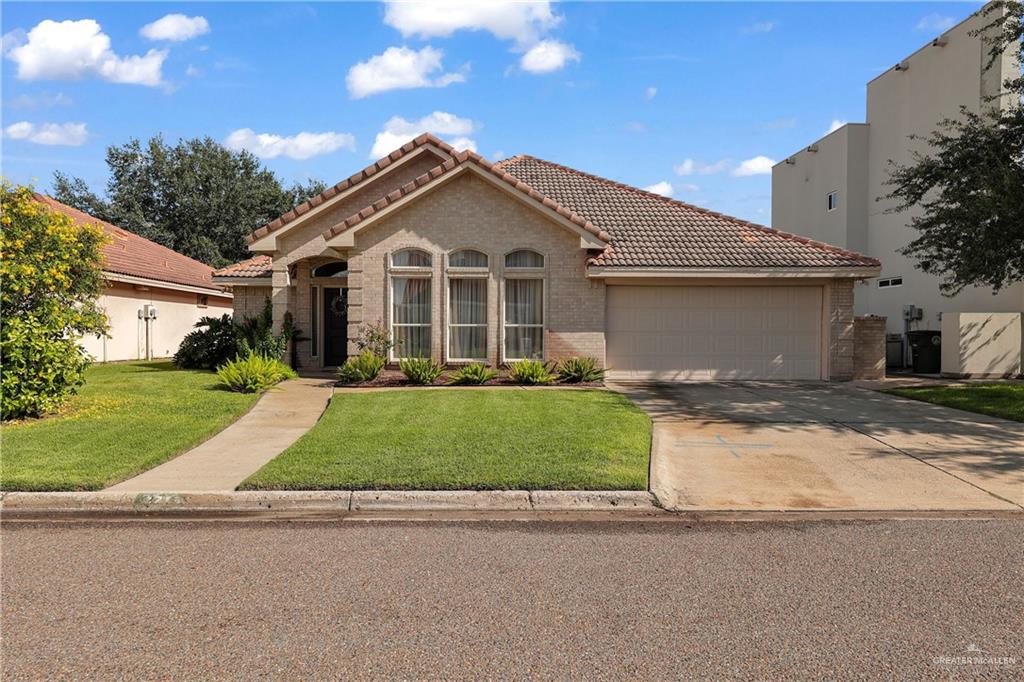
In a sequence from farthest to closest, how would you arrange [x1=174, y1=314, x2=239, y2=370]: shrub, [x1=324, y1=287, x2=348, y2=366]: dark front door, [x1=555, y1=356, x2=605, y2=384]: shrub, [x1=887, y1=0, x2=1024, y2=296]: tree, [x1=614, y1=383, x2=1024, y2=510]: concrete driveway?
[x1=324, y1=287, x2=348, y2=366]: dark front door, [x1=174, y1=314, x2=239, y2=370]: shrub, [x1=555, y1=356, x2=605, y2=384]: shrub, [x1=887, y1=0, x2=1024, y2=296]: tree, [x1=614, y1=383, x2=1024, y2=510]: concrete driveway

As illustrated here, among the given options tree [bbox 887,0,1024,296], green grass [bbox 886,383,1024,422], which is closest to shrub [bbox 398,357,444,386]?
green grass [bbox 886,383,1024,422]

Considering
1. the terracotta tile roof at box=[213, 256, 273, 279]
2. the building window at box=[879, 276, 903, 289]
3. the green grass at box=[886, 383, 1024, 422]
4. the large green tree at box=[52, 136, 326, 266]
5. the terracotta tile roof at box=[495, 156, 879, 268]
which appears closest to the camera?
the green grass at box=[886, 383, 1024, 422]

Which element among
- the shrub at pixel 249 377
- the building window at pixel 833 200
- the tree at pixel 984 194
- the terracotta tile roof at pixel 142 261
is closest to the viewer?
the tree at pixel 984 194

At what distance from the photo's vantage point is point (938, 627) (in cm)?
421

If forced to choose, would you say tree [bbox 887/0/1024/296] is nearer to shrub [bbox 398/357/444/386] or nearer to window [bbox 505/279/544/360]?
window [bbox 505/279/544/360]

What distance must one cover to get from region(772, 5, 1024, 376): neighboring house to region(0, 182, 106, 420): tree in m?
17.7

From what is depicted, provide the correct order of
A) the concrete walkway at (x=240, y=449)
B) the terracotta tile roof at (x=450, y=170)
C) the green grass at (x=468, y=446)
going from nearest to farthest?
the green grass at (x=468, y=446) → the concrete walkway at (x=240, y=449) → the terracotta tile roof at (x=450, y=170)

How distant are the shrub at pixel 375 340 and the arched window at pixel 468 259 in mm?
2131

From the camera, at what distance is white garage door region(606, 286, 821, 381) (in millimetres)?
16953

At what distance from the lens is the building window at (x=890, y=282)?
24.2 meters

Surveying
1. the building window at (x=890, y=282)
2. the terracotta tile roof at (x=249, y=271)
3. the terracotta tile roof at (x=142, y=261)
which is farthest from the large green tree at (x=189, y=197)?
the building window at (x=890, y=282)

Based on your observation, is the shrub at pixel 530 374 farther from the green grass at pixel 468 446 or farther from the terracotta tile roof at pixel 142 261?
the terracotta tile roof at pixel 142 261

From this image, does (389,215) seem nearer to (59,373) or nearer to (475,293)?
(475,293)

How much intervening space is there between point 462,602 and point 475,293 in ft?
39.7
